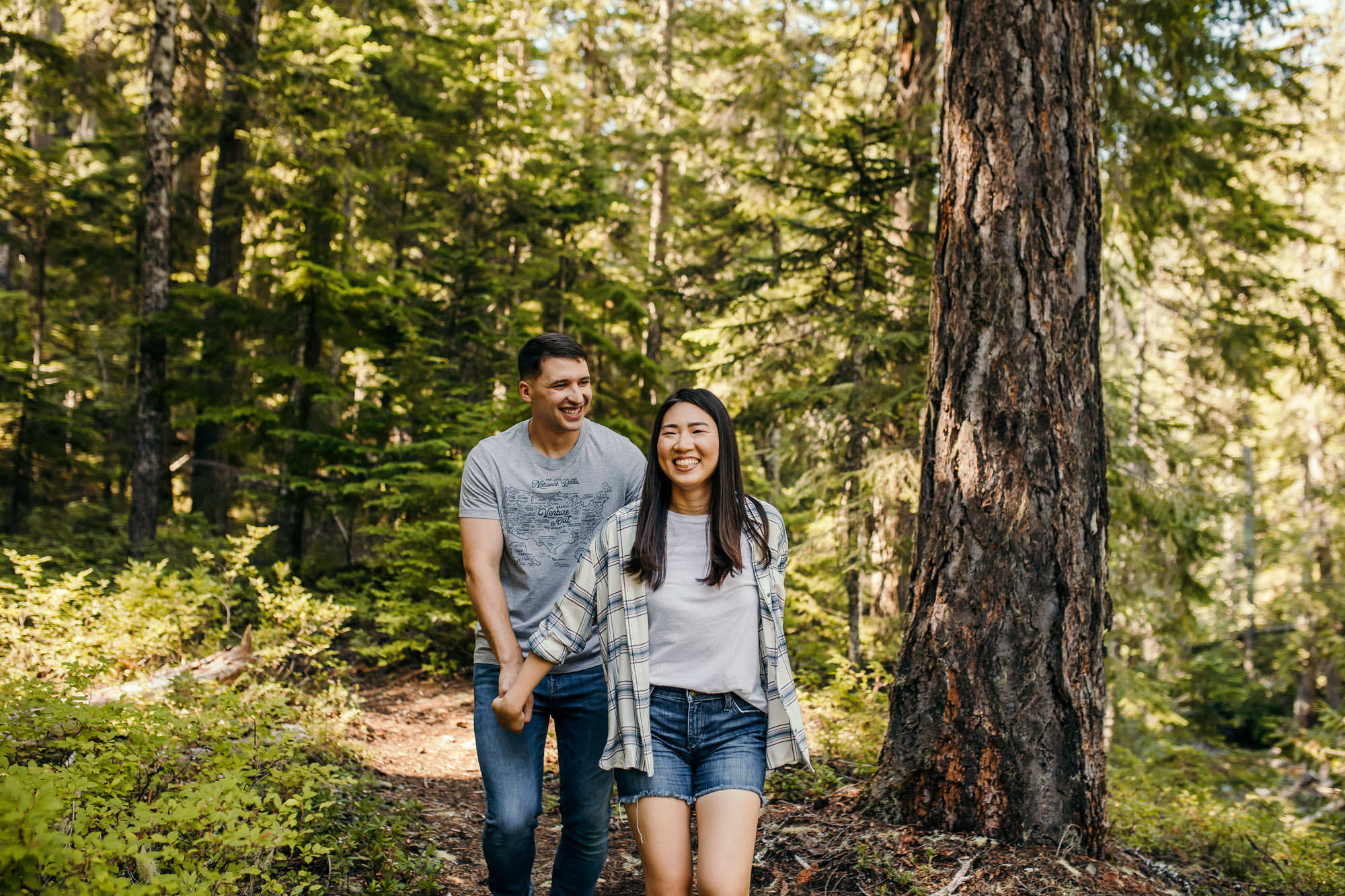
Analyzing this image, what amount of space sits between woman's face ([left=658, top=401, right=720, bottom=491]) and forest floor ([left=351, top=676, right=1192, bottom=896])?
80.3 inches

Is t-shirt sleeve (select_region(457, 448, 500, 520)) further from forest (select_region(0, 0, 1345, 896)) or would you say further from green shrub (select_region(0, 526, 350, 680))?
green shrub (select_region(0, 526, 350, 680))

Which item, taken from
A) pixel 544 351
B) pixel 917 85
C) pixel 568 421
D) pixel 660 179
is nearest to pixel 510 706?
pixel 568 421

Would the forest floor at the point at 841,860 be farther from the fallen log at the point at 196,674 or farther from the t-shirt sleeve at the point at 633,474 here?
the t-shirt sleeve at the point at 633,474

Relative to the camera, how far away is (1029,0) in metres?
3.85

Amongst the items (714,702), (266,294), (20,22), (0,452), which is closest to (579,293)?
(266,294)

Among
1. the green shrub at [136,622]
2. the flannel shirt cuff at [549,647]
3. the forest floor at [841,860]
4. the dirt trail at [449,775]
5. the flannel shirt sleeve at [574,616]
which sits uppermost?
the flannel shirt sleeve at [574,616]

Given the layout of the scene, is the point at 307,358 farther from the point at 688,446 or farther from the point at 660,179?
the point at 688,446

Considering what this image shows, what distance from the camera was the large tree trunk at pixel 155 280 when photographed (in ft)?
30.5

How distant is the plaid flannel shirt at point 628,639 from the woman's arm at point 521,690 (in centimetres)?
6

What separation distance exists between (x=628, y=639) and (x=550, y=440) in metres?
0.88

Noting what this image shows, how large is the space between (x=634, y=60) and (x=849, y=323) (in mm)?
12893

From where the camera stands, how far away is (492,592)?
8.87 ft

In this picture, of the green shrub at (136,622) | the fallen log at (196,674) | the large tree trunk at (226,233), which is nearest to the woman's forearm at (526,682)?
the fallen log at (196,674)

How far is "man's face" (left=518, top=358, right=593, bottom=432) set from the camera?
9.25 ft
